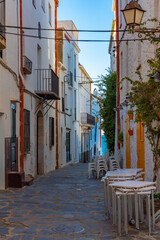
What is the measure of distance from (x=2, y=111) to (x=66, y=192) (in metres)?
2.99

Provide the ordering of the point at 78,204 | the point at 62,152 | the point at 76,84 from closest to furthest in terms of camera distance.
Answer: the point at 78,204 → the point at 62,152 → the point at 76,84

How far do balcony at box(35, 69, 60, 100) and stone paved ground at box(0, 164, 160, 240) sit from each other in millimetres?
6109

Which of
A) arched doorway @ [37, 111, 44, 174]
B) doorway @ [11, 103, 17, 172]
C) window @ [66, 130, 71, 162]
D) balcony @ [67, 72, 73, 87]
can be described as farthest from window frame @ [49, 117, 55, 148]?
doorway @ [11, 103, 17, 172]

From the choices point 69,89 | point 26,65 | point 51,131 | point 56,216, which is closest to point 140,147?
point 26,65

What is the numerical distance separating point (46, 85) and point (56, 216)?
10.4 meters

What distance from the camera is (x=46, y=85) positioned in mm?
17125

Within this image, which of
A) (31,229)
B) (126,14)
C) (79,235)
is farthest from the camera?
(126,14)

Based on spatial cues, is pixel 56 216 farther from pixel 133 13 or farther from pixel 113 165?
pixel 113 165

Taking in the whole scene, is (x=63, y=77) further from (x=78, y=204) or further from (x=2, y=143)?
(x=78, y=204)

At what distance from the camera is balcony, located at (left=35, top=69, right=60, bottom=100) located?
1667 cm

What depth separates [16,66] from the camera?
508 inches

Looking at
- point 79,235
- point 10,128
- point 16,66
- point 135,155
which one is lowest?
point 79,235

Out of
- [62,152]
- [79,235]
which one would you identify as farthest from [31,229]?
[62,152]

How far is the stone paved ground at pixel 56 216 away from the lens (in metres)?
5.88
